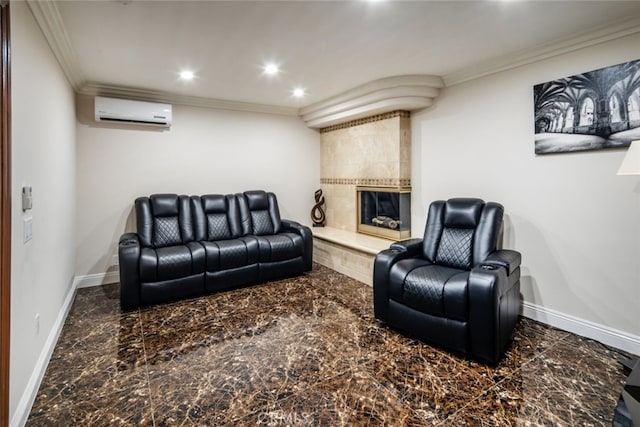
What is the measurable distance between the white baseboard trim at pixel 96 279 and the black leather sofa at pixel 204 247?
0.76 meters

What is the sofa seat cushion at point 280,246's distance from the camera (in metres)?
4.08

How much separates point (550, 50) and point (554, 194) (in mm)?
1213

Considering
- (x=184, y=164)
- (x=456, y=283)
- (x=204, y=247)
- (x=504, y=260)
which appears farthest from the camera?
(x=184, y=164)

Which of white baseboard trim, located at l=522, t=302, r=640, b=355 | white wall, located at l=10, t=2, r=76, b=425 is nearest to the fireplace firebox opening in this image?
white baseboard trim, located at l=522, t=302, r=640, b=355

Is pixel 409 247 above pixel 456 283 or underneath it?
above

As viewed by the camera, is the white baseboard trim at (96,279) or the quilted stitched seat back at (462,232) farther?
the white baseboard trim at (96,279)

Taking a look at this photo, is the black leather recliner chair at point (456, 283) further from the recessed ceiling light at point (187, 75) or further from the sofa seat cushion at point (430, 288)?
the recessed ceiling light at point (187, 75)

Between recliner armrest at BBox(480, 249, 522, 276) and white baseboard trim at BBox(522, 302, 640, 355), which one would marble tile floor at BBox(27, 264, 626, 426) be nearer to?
white baseboard trim at BBox(522, 302, 640, 355)

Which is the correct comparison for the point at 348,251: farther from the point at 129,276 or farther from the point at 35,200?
the point at 35,200

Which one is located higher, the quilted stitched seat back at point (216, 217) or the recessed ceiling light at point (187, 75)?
the recessed ceiling light at point (187, 75)

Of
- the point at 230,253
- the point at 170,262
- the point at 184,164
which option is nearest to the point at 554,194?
the point at 230,253

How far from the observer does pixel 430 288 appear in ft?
8.24

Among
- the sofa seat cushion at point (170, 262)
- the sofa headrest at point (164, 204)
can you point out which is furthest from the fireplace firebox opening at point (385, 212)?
the sofa headrest at point (164, 204)

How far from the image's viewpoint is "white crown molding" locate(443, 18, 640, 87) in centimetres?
240
